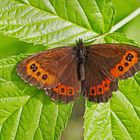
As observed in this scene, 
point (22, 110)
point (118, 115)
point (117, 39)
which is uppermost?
point (117, 39)

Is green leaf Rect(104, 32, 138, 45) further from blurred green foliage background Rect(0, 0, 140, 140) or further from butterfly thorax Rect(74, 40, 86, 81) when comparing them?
blurred green foliage background Rect(0, 0, 140, 140)

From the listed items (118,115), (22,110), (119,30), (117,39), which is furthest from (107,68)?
(119,30)

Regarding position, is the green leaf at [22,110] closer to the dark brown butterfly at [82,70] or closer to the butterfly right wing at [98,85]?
the dark brown butterfly at [82,70]

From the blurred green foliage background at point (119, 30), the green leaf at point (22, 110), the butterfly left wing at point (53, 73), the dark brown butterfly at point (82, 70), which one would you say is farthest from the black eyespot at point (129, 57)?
the blurred green foliage background at point (119, 30)

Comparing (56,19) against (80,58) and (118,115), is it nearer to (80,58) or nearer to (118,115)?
(80,58)

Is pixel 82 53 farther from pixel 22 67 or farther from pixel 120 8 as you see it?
pixel 120 8
